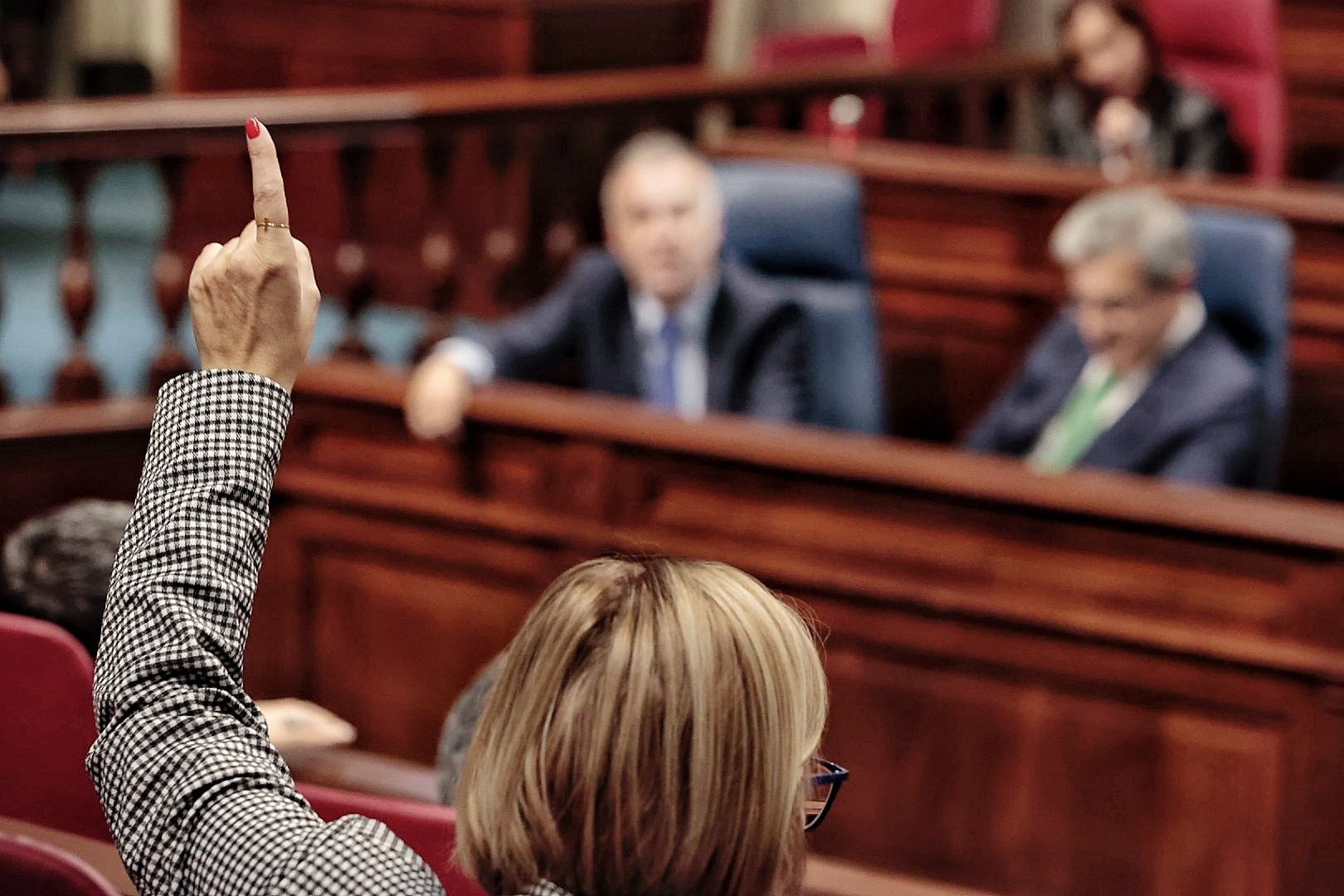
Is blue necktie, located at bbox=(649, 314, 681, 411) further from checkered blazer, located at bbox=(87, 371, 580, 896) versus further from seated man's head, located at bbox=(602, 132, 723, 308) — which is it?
checkered blazer, located at bbox=(87, 371, 580, 896)

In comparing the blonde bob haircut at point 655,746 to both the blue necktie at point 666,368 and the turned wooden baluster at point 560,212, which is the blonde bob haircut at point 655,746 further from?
the turned wooden baluster at point 560,212

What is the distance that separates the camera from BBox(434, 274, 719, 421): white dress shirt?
10.1 ft

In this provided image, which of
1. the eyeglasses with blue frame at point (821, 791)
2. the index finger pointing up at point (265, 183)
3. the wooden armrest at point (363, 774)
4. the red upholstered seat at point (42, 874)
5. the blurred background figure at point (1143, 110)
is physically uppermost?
the blurred background figure at point (1143, 110)

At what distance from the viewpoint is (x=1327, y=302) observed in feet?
11.0

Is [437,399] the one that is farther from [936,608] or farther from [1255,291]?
[1255,291]

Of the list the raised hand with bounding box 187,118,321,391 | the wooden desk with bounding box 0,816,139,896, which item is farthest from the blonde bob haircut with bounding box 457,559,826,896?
the wooden desk with bounding box 0,816,139,896

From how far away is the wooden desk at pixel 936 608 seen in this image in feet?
7.10

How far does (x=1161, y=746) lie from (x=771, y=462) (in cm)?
61

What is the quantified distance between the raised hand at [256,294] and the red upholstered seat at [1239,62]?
12.8 feet

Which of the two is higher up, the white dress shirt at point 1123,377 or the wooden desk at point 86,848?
the white dress shirt at point 1123,377

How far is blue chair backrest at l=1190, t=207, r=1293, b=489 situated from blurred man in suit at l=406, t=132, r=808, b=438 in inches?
26.5

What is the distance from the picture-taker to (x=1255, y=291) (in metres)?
2.98

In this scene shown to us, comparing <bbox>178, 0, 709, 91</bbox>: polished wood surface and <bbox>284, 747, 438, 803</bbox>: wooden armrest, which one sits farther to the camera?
<bbox>178, 0, 709, 91</bbox>: polished wood surface

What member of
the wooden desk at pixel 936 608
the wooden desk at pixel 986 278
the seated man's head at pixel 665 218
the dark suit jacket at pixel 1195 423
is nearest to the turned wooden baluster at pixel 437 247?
the seated man's head at pixel 665 218
